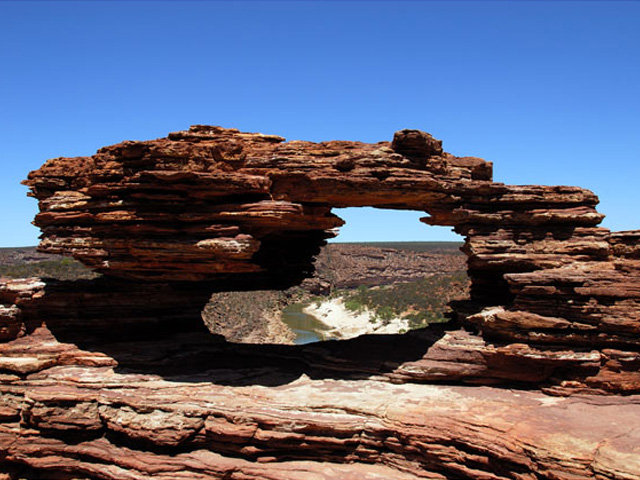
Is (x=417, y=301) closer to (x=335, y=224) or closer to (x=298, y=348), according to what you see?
(x=298, y=348)

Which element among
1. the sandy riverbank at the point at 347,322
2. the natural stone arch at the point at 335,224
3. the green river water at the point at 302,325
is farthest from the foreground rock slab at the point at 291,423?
the green river water at the point at 302,325

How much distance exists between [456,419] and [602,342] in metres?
5.59

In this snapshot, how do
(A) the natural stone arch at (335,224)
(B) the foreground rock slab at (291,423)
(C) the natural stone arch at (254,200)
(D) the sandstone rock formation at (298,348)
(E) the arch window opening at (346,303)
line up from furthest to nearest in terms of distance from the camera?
1. (E) the arch window opening at (346,303)
2. (C) the natural stone arch at (254,200)
3. (A) the natural stone arch at (335,224)
4. (D) the sandstone rock formation at (298,348)
5. (B) the foreground rock slab at (291,423)

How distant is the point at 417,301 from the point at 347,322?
7.33 meters

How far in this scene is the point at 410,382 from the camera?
15.6 m

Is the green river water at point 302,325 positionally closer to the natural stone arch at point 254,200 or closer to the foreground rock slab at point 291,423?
the foreground rock slab at point 291,423

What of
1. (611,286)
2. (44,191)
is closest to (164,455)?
(44,191)

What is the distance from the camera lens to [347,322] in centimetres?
4738

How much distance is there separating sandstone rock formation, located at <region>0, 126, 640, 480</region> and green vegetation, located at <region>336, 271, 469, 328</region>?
21.9 metres

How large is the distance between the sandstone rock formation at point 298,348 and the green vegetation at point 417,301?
21888mm

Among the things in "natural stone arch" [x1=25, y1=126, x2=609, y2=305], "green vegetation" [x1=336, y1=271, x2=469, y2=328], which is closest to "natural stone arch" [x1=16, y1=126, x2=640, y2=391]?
"natural stone arch" [x1=25, y1=126, x2=609, y2=305]

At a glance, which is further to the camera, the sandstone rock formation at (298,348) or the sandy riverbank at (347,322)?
the sandy riverbank at (347,322)

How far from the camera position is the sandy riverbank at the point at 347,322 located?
40.6 m

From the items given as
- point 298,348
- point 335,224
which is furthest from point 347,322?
point 335,224
